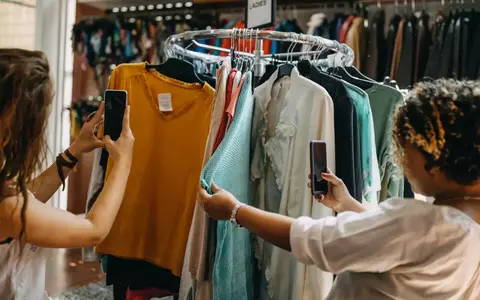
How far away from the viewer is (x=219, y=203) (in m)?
1.08

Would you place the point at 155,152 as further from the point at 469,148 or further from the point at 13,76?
the point at 469,148

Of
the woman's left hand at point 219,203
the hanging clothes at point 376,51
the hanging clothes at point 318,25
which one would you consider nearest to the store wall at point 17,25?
the hanging clothes at point 318,25

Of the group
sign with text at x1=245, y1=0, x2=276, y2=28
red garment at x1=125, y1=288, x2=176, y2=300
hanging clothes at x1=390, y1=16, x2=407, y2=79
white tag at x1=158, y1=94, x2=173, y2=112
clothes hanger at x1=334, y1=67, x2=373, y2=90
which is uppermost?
hanging clothes at x1=390, y1=16, x2=407, y2=79

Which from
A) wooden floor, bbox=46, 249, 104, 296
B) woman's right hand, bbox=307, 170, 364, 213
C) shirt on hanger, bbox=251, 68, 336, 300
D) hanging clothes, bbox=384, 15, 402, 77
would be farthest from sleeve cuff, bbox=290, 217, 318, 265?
hanging clothes, bbox=384, 15, 402, 77

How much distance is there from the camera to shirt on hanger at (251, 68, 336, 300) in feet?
4.47

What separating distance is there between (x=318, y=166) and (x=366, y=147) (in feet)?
1.23

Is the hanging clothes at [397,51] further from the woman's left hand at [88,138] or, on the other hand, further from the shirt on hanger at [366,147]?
the woman's left hand at [88,138]

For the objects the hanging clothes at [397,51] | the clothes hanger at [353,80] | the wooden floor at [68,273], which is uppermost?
the hanging clothes at [397,51]

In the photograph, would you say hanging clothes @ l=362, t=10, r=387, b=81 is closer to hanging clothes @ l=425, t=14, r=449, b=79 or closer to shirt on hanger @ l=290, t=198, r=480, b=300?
hanging clothes @ l=425, t=14, r=449, b=79

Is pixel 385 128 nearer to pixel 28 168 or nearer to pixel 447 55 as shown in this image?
pixel 28 168

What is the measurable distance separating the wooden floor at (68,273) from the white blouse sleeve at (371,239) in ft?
7.51

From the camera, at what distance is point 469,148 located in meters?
0.87

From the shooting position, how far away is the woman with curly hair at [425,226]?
854 mm

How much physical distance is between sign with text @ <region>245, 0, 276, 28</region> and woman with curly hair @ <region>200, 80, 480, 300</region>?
0.68 meters
